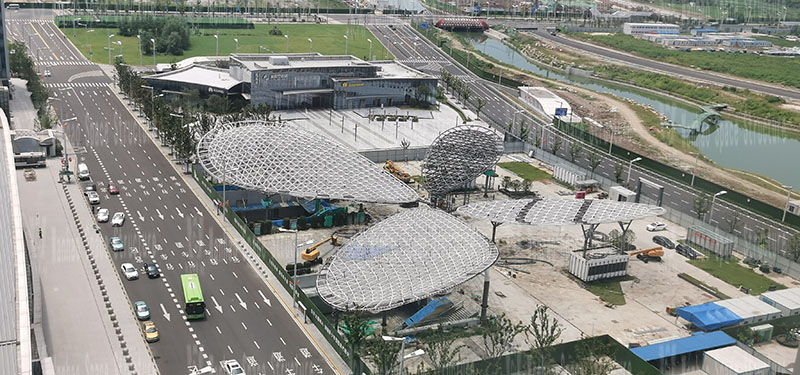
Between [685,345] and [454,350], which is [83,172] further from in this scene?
[685,345]

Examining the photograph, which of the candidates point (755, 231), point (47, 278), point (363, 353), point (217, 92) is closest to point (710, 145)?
point (755, 231)

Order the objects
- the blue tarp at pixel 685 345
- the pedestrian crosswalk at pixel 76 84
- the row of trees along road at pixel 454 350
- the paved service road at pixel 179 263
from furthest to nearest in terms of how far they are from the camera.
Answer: the pedestrian crosswalk at pixel 76 84, the blue tarp at pixel 685 345, the paved service road at pixel 179 263, the row of trees along road at pixel 454 350

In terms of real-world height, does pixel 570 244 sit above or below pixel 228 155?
below

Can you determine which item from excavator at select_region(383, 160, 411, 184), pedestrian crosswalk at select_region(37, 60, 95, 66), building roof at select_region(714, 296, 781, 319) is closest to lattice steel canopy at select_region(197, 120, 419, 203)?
excavator at select_region(383, 160, 411, 184)

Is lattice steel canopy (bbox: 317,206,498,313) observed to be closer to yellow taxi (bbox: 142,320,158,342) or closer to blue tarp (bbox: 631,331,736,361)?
yellow taxi (bbox: 142,320,158,342)

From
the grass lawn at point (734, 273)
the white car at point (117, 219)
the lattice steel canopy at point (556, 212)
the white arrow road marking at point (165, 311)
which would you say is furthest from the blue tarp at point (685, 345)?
the white car at point (117, 219)

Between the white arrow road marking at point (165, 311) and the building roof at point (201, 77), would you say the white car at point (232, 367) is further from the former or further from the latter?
the building roof at point (201, 77)

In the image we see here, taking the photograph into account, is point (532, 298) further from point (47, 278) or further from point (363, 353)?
point (47, 278)
